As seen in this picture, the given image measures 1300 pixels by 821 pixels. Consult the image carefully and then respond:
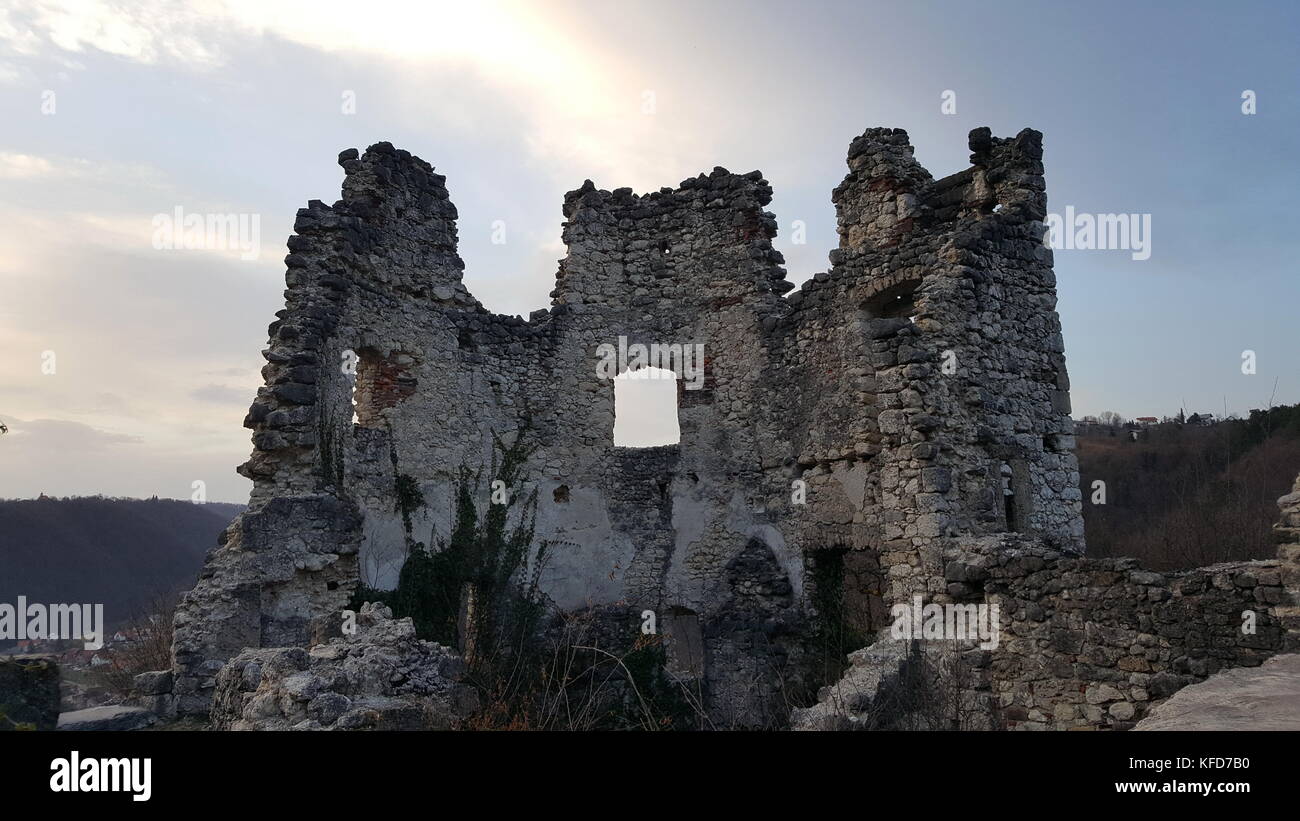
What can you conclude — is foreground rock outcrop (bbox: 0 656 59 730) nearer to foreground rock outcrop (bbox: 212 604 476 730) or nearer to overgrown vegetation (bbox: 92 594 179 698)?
foreground rock outcrop (bbox: 212 604 476 730)

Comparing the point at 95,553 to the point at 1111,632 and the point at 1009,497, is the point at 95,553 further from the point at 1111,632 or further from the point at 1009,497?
the point at 1111,632

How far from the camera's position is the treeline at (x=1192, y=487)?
1889 centimetres

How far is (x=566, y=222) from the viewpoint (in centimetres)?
1445

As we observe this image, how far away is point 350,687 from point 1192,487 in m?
24.9

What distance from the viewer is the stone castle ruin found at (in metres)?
7.36

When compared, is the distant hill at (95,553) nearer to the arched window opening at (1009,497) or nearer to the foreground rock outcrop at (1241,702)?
the arched window opening at (1009,497)

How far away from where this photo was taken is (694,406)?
13.5 meters

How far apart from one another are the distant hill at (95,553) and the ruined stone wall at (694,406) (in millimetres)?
15306

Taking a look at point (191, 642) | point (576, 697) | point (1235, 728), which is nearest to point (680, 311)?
point (576, 697)

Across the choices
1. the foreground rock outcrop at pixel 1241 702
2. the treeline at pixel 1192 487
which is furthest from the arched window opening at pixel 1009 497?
Result: the treeline at pixel 1192 487

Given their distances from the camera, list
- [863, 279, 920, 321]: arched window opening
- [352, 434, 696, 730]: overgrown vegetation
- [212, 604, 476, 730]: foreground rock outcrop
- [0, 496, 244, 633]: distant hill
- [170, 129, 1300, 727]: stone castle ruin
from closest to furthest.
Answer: [212, 604, 476, 730]: foreground rock outcrop, [170, 129, 1300, 727]: stone castle ruin, [863, 279, 920, 321]: arched window opening, [352, 434, 696, 730]: overgrown vegetation, [0, 496, 244, 633]: distant hill

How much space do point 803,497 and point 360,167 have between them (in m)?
7.80

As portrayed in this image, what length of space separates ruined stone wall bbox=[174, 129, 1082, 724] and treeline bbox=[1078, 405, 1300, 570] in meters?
8.45

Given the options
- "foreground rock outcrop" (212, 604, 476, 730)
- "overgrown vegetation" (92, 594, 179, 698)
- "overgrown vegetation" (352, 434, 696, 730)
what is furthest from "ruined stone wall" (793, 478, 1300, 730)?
"overgrown vegetation" (92, 594, 179, 698)
